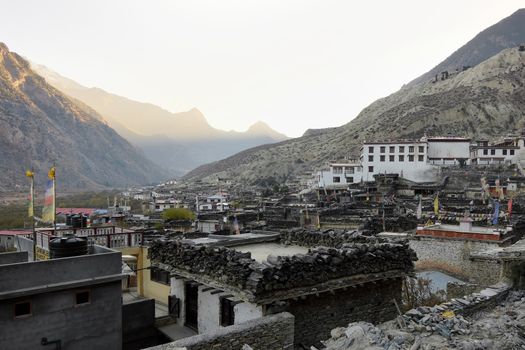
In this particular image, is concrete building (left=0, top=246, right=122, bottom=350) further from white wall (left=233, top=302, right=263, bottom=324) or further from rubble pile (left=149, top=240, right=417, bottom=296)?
white wall (left=233, top=302, right=263, bottom=324)

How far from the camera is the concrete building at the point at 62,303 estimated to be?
980 centimetres

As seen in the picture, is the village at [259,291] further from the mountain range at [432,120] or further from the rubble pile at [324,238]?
the mountain range at [432,120]

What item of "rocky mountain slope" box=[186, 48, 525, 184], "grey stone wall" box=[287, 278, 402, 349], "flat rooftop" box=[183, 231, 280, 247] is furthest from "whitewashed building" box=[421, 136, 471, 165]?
"grey stone wall" box=[287, 278, 402, 349]

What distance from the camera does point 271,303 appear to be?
10.1 meters

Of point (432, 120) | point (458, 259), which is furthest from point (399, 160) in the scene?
point (458, 259)

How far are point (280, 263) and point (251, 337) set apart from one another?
1.83 meters

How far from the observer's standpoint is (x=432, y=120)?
126 m

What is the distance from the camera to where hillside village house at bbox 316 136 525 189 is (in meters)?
79.5

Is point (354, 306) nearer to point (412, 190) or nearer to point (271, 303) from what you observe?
point (271, 303)

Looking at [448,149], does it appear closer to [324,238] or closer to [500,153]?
[500,153]

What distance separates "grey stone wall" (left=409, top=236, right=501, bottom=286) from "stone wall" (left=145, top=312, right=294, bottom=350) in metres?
13.6

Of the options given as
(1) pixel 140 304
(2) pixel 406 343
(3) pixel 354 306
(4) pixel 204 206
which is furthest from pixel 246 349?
(4) pixel 204 206

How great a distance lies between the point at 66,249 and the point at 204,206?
256 feet

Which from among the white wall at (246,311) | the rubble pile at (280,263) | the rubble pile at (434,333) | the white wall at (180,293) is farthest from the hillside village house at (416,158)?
the white wall at (246,311)
